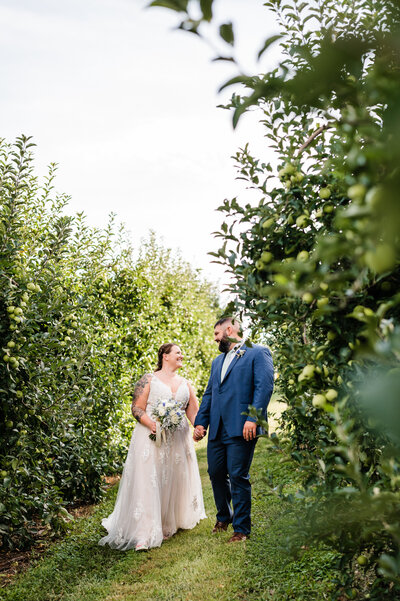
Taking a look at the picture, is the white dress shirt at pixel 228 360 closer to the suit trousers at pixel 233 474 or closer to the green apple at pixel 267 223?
the suit trousers at pixel 233 474

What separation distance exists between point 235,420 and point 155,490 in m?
1.33

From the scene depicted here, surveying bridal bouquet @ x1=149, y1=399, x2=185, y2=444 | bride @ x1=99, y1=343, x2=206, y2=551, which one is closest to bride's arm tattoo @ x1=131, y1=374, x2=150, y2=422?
bride @ x1=99, y1=343, x2=206, y2=551

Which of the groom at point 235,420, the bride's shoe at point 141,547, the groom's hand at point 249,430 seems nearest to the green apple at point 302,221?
the groom at point 235,420

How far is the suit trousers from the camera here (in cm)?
483

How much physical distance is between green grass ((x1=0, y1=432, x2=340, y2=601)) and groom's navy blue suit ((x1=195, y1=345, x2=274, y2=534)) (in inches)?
13.7

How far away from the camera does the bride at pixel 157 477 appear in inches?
212

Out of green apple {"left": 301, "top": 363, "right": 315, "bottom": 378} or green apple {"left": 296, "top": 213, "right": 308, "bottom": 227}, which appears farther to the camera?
green apple {"left": 296, "top": 213, "right": 308, "bottom": 227}

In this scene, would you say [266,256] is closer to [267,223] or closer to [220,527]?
[267,223]

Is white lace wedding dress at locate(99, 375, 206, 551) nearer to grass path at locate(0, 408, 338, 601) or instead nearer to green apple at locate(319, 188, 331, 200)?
grass path at locate(0, 408, 338, 601)

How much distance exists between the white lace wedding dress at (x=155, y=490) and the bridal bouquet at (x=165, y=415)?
3.2 inches

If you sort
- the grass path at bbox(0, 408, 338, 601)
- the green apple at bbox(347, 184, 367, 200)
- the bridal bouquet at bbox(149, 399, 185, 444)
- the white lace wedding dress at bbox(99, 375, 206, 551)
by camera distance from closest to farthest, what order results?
the green apple at bbox(347, 184, 367, 200) → the grass path at bbox(0, 408, 338, 601) → the white lace wedding dress at bbox(99, 375, 206, 551) → the bridal bouquet at bbox(149, 399, 185, 444)

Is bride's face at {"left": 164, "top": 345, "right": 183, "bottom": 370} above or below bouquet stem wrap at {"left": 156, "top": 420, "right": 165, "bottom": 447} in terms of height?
above

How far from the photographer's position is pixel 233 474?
16.0 ft

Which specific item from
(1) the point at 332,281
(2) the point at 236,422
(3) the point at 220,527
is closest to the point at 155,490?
(3) the point at 220,527
